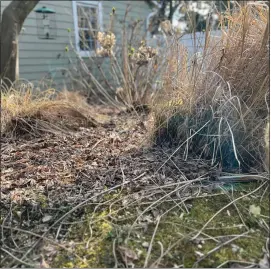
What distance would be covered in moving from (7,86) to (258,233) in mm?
4455

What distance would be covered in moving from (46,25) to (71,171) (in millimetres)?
6155

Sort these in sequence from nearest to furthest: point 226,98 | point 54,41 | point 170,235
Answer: point 170,235 < point 226,98 < point 54,41

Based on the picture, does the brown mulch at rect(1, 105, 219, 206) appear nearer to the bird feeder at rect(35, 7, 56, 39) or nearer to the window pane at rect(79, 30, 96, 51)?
the window pane at rect(79, 30, 96, 51)

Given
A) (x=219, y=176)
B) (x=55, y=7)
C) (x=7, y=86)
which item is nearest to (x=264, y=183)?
(x=219, y=176)

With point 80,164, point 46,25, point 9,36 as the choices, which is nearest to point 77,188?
point 80,164

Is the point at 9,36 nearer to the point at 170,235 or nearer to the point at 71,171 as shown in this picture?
the point at 71,171

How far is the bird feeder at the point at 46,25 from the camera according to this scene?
7.51 m

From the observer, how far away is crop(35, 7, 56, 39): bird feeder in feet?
24.6

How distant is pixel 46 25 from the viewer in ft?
25.3

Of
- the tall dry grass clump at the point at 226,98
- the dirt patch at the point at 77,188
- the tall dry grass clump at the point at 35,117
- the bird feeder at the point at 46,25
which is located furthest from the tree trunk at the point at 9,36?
the tall dry grass clump at the point at 226,98

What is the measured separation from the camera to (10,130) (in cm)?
374

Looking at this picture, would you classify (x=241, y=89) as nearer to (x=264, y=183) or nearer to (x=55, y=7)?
(x=264, y=183)

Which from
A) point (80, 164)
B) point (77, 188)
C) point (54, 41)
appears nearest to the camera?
point (77, 188)

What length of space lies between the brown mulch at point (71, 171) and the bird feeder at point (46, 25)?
16.4ft
